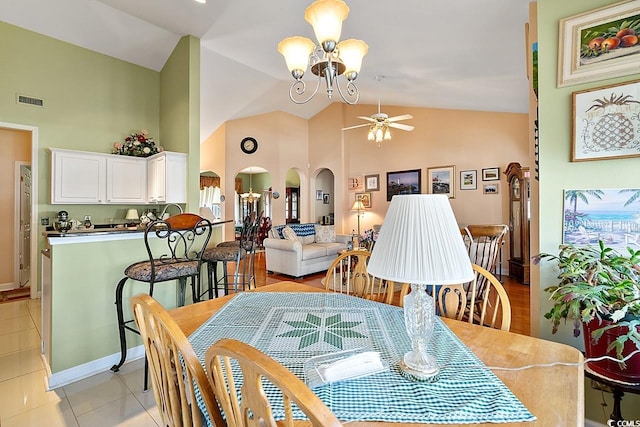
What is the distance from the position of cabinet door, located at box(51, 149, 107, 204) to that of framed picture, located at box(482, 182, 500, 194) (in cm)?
612

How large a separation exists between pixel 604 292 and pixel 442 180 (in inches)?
198

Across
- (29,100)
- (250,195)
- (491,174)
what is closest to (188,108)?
(29,100)

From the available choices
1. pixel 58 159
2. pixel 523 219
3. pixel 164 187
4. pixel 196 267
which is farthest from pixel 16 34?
pixel 523 219

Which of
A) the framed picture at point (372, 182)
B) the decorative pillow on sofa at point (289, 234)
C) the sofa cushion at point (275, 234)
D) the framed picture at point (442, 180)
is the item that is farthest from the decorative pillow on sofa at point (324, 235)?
the framed picture at point (442, 180)

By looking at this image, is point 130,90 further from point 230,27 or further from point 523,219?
point 523,219

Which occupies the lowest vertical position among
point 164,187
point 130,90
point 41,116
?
point 164,187

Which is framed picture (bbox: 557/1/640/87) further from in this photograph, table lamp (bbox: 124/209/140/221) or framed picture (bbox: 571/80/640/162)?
table lamp (bbox: 124/209/140/221)

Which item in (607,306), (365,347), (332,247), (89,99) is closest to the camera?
(365,347)

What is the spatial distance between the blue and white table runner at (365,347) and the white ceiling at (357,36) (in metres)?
2.34

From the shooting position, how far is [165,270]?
6.79 ft

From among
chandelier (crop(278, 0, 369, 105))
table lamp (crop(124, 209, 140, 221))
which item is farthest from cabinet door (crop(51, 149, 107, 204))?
chandelier (crop(278, 0, 369, 105))

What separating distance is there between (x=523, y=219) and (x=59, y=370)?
18.3ft

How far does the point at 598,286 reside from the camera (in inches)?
48.5

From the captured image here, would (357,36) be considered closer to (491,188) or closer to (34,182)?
(491,188)
